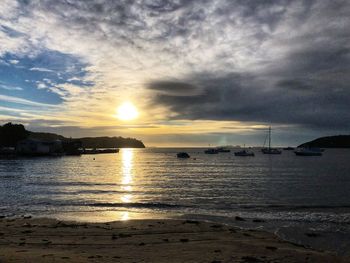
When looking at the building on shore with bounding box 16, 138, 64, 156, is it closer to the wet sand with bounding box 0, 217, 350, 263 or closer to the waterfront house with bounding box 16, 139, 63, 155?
the waterfront house with bounding box 16, 139, 63, 155

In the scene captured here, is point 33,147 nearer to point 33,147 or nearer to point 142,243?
point 33,147

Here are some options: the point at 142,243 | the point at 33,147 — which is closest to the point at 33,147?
the point at 33,147

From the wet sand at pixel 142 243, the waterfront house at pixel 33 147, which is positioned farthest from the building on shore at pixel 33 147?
the wet sand at pixel 142 243

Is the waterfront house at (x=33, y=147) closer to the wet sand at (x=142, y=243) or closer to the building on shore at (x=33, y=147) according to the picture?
the building on shore at (x=33, y=147)

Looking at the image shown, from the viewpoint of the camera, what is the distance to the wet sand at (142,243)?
605 inches

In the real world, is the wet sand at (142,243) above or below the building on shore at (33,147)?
below

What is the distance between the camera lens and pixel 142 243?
1831 centimetres

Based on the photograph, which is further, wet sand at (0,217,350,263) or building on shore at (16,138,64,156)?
building on shore at (16,138,64,156)

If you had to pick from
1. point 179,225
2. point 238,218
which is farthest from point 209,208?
point 179,225

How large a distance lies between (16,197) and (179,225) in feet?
78.5

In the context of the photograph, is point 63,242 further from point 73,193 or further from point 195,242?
point 73,193

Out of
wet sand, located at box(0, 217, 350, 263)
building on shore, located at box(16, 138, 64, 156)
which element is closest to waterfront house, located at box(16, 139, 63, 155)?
building on shore, located at box(16, 138, 64, 156)

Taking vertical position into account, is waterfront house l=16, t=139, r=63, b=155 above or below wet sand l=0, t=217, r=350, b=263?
above

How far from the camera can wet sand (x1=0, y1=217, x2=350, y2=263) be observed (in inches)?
605
